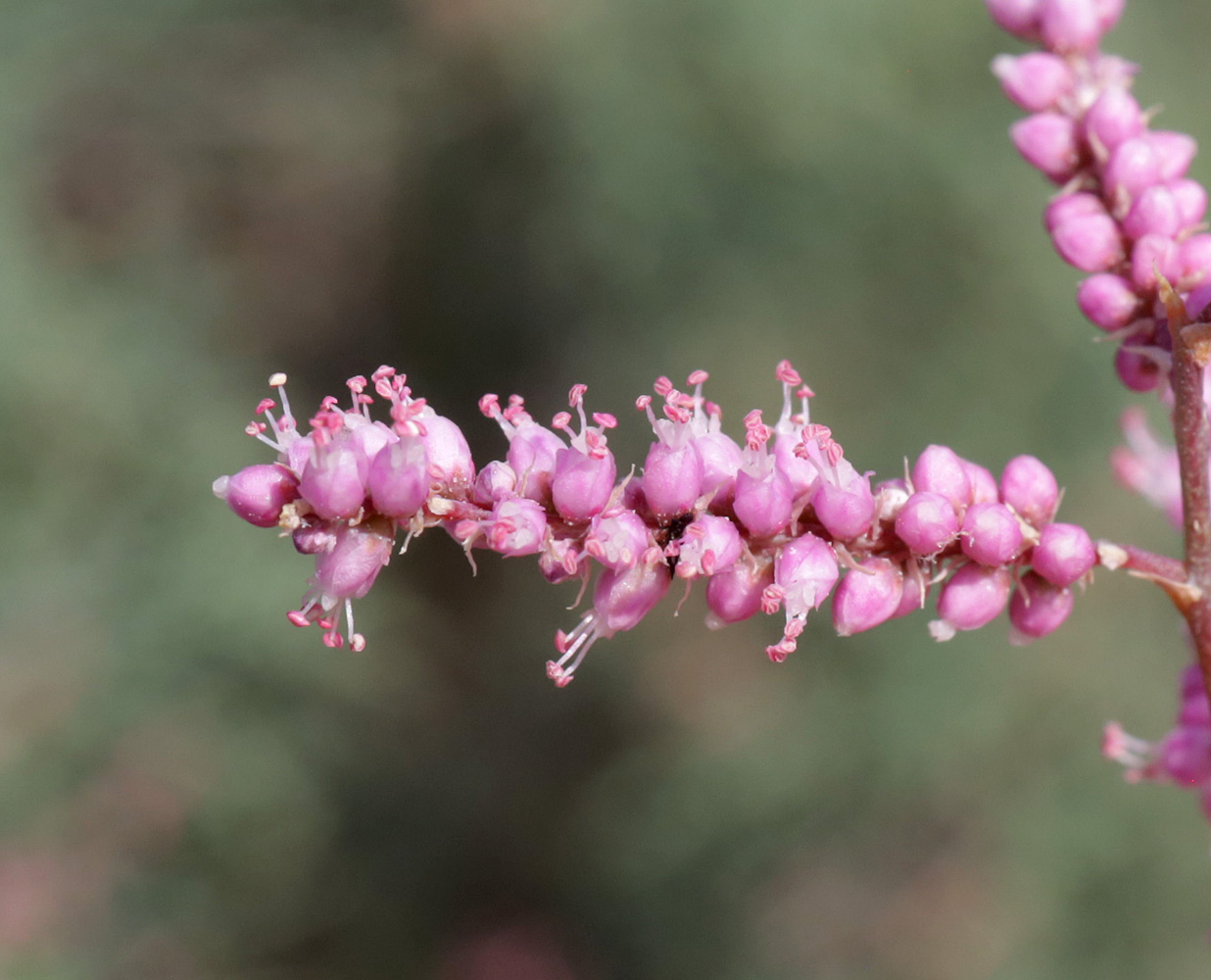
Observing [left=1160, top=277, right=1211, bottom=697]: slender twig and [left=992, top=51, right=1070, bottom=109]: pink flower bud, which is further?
[left=992, top=51, right=1070, bottom=109]: pink flower bud

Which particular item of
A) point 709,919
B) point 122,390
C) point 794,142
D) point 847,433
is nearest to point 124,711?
point 122,390

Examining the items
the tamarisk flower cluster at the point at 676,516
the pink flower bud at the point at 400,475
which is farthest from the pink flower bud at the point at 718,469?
the pink flower bud at the point at 400,475

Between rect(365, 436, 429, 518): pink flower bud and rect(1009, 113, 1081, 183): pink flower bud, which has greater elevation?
rect(1009, 113, 1081, 183): pink flower bud

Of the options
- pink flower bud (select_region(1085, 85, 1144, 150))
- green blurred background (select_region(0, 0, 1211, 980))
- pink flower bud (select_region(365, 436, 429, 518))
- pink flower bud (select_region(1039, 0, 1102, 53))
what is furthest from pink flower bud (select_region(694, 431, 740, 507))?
green blurred background (select_region(0, 0, 1211, 980))

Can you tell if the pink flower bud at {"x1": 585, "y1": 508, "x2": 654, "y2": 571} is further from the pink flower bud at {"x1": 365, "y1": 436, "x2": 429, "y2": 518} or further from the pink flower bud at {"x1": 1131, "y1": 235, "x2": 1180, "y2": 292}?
the pink flower bud at {"x1": 1131, "y1": 235, "x2": 1180, "y2": 292}

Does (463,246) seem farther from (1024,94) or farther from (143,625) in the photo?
(1024,94)

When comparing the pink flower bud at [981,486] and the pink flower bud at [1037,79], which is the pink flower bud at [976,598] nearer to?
the pink flower bud at [981,486]

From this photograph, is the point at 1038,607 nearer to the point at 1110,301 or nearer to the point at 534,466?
the point at 1110,301
